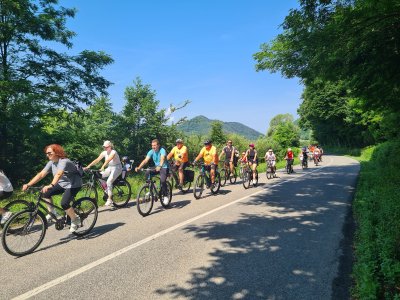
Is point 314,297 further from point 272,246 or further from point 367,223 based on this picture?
point 367,223

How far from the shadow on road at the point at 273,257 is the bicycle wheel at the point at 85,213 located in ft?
6.96

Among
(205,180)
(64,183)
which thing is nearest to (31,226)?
(64,183)

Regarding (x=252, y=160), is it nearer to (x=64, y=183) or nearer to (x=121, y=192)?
(x=121, y=192)

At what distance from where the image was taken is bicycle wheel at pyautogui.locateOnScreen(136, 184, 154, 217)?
7605mm

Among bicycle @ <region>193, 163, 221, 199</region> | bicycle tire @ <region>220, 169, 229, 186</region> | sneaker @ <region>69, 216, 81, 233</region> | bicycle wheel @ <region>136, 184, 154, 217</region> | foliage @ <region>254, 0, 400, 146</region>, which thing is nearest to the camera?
sneaker @ <region>69, 216, 81, 233</region>

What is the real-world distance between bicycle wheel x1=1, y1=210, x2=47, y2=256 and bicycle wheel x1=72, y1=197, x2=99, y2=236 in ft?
2.28

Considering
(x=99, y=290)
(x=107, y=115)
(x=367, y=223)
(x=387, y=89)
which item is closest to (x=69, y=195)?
(x=99, y=290)

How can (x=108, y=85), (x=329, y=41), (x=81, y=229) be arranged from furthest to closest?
(x=108, y=85) → (x=329, y=41) → (x=81, y=229)

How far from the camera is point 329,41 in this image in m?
7.09

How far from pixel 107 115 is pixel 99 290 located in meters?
32.3

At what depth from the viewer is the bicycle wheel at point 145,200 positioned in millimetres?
7605

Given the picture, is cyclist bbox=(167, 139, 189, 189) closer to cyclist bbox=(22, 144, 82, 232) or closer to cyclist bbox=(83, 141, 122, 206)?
cyclist bbox=(83, 141, 122, 206)

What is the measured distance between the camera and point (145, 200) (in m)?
7.86

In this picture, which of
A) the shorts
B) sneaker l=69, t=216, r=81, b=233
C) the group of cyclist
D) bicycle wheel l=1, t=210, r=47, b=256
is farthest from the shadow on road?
the shorts
